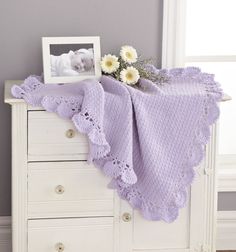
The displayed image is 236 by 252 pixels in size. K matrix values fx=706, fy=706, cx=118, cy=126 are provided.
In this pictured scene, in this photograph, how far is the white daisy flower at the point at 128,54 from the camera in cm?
287

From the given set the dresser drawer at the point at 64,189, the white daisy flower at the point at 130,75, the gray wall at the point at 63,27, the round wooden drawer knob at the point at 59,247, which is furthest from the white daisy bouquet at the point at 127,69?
the round wooden drawer knob at the point at 59,247

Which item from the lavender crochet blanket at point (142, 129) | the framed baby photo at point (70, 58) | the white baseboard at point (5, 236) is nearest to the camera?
the lavender crochet blanket at point (142, 129)

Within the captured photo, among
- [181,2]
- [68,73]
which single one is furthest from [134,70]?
[181,2]

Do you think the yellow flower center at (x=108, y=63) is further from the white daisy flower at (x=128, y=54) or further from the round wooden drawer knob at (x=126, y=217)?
the round wooden drawer knob at (x=126, y=217)

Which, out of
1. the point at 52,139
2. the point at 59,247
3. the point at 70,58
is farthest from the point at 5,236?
the point at 70,58

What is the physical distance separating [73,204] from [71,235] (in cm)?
13

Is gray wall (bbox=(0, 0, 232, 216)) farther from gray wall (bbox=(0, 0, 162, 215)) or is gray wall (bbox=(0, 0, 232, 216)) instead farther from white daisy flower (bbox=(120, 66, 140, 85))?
white daisy flower (bbox=(120, 66, 140, 85))

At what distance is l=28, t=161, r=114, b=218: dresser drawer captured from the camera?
2697 mm

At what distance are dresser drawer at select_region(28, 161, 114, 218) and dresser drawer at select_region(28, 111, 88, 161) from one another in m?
0.03

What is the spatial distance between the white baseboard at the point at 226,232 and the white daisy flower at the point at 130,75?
2.79 feet

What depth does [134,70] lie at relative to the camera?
282 centimetres

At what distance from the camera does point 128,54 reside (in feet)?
9.48

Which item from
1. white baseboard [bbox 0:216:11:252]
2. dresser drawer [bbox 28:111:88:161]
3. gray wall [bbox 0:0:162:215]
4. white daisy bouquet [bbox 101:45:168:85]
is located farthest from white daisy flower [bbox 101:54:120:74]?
white baseboard [bbox 0:216:11:252]

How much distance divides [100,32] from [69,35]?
0.13 meters
